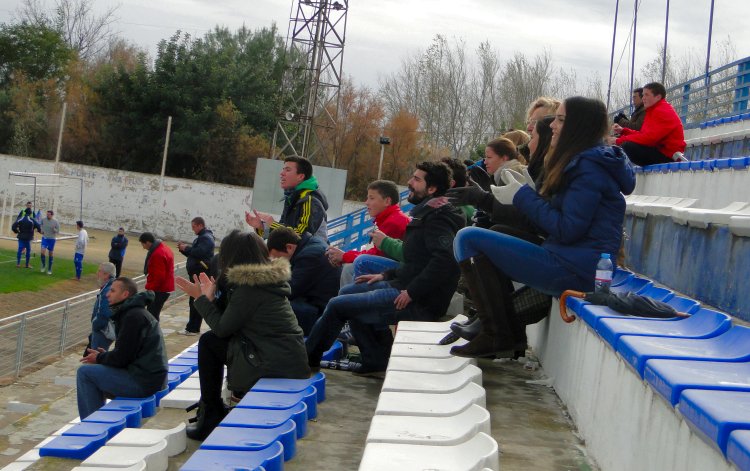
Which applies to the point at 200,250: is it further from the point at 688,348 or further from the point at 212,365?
the point at 688,348

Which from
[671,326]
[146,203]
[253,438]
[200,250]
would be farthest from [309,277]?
[146,203]

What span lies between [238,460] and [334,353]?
120 inches

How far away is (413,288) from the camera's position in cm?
598

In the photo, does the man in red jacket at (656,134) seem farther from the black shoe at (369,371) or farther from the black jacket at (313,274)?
the black shoe at (369,371)

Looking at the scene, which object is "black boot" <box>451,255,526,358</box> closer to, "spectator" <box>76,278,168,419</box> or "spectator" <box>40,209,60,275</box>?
"spectator" <box>76,278,168,419</box>

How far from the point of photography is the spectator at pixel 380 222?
7.02 meters

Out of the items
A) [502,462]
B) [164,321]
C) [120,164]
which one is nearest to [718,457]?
[502,462]

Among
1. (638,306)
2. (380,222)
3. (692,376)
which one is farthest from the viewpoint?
(380,222)

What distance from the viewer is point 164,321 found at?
16594 millimetres

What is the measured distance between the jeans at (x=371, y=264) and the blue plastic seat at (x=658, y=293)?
2.87 metres

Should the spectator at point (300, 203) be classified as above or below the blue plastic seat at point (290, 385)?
above

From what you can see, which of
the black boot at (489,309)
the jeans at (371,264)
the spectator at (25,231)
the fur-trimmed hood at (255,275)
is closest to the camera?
the black boot at (489,309)

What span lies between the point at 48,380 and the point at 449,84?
39.6 m

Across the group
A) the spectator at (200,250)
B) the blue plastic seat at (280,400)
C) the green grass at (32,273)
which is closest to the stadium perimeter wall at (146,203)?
the green grass at (32,273)
